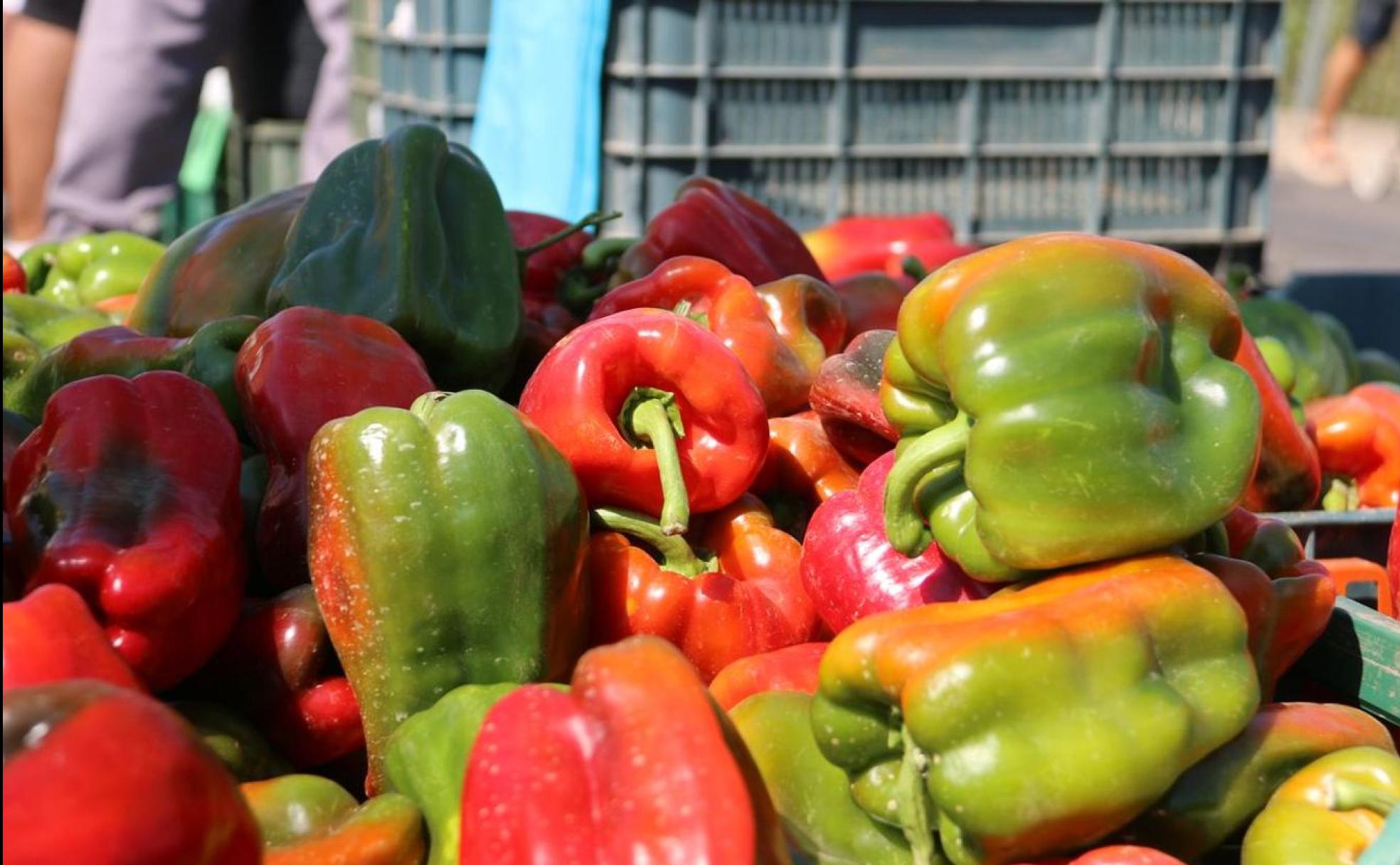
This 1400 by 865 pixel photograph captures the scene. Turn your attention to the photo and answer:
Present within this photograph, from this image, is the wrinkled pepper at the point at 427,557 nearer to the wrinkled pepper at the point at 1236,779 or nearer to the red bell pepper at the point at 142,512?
the red bell pepper at the point at 142,512

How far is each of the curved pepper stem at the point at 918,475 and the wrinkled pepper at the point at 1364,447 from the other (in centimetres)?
136

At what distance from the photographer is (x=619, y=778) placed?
1.54 meters

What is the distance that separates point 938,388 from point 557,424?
1.62 feet

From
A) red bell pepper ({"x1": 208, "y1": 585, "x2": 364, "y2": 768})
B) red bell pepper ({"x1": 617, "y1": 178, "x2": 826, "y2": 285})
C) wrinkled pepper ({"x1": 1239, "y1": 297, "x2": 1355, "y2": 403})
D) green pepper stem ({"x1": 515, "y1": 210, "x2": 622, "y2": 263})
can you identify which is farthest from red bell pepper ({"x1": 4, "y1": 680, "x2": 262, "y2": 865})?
wrinkled pepper ({"x1": 1239, "y1": 297, "x2": 1355, "y2": 403})

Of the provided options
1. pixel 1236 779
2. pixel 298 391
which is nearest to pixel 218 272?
pixel 298 391

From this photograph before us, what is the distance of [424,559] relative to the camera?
1.85 meters

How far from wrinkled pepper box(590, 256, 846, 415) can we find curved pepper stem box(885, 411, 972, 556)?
598 mm

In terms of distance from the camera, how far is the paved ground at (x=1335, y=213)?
33.2 feet

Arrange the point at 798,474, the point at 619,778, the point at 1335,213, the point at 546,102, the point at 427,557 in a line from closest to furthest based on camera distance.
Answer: the point at 619,778, the point at 427,557, the point at 798,474, the point at 546,102, the point at 1335,213

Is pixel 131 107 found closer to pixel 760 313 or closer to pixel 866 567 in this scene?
pixel 760 313

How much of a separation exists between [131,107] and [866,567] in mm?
4257

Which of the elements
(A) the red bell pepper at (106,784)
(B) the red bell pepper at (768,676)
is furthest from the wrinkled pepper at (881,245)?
(A) the red bell pepper at (106,784)

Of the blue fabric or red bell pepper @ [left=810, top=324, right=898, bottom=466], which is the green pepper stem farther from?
the blue fabric

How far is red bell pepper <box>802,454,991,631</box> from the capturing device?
1.97 meters
